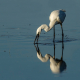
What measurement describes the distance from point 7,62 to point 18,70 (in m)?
1.36

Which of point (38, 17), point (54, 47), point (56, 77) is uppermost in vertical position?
point (38, 17)

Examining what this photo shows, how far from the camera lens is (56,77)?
815 centimetres

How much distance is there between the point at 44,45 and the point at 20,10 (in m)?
17.8

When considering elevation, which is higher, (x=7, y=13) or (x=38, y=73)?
(x=7, y=13)

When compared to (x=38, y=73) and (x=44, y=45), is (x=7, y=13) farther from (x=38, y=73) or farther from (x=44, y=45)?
(x=38, y=73)

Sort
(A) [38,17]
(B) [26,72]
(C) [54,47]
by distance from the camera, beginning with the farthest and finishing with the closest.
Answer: (A) [38,17] < (C) [54,47] < (B) [26,72]

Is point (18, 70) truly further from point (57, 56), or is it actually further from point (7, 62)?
point (57, 56)

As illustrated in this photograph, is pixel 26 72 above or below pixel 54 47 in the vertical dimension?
below

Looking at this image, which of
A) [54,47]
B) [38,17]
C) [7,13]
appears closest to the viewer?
[54,47]

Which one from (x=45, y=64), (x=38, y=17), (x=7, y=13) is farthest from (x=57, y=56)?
(x=7, y=13)

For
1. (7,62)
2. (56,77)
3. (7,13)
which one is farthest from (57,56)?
(7,13)

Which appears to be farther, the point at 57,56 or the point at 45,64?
the point at 57,56

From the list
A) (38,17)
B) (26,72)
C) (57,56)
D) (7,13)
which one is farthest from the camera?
(7,13)

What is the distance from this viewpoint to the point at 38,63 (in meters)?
10.1
